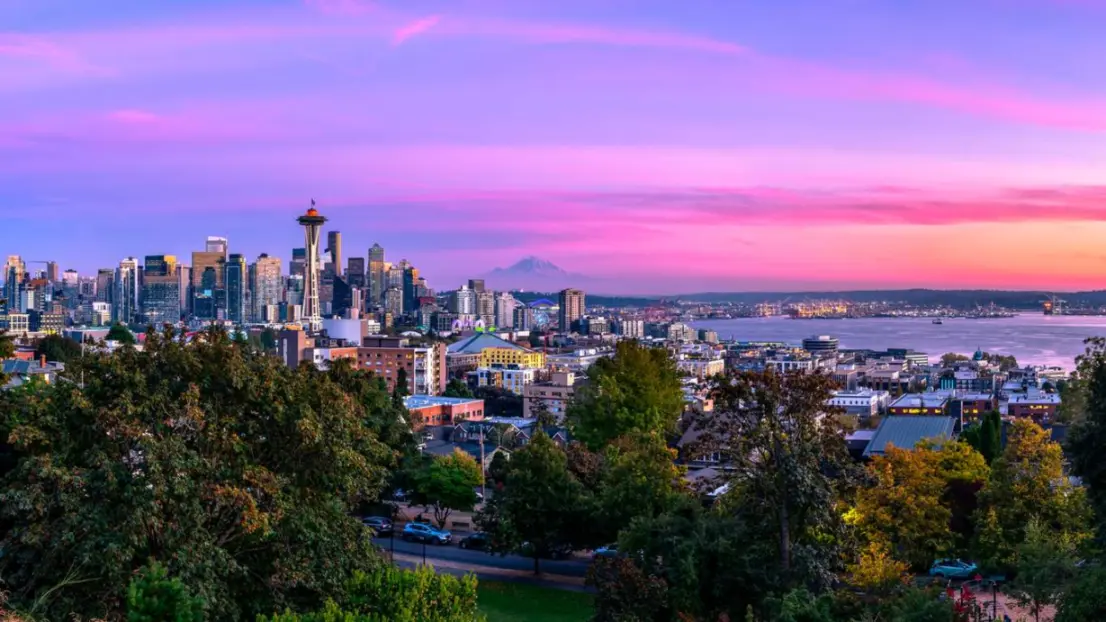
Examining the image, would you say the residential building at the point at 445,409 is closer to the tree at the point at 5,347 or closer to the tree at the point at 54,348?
the tree at the point at 54,348

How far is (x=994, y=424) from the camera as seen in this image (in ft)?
79.2

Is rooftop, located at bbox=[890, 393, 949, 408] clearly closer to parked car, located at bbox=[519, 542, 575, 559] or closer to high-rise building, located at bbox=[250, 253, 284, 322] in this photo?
parked car, located at bbox=[519, 542, 575, 559]

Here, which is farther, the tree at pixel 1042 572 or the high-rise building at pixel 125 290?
the high-rise building at pixel 125 290

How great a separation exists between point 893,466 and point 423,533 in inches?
388

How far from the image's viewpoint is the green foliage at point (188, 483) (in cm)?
999

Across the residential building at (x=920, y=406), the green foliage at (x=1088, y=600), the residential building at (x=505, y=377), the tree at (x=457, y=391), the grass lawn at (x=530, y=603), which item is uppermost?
the green foliage at (x=1088, y=600)

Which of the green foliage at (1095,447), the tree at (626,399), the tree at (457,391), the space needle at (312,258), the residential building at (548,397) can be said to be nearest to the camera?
the green foliage at (1095,447)

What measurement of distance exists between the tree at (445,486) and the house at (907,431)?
11.0 meters

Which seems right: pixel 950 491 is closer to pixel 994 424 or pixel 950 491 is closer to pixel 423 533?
pixel 994 424

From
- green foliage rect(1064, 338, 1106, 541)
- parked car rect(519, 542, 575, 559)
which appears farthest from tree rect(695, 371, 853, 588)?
parked car rect(519, 542, 575, 559)

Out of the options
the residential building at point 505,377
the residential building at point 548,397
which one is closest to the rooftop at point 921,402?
the residential building at point 548,397

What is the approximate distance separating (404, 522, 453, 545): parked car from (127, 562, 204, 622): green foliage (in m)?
12.7

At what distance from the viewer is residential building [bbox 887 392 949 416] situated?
161 feet

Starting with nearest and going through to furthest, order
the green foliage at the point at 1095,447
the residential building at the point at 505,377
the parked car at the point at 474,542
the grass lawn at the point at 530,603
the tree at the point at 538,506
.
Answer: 1. the green foliage at the point at 1095,447
2. the grass lawn at the point at 530,603
3. the tree at the point at 538,506
4. the parked car at the point at 474,542
5. the residential building at the point at 505,377
